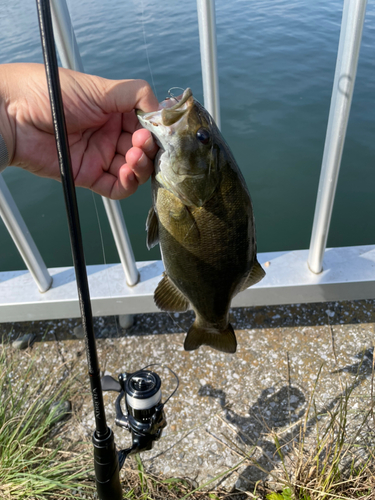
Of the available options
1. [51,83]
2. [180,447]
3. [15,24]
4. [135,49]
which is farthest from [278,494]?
[15,24]

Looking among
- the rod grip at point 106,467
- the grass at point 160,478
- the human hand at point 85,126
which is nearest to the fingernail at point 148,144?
the human hand at point 85,126

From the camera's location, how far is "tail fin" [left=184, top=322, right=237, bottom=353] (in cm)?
166

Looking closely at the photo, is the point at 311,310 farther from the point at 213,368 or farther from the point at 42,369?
the point at 42,369

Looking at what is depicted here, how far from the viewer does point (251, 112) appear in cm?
601

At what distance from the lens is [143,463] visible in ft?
7.98

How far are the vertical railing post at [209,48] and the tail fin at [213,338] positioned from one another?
48.2 inches

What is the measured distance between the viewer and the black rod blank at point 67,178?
1.00 m

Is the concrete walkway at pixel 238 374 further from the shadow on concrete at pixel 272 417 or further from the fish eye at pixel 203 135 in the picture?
the fish eye at pixel 203 135

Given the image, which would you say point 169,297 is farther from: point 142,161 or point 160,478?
point 160,478

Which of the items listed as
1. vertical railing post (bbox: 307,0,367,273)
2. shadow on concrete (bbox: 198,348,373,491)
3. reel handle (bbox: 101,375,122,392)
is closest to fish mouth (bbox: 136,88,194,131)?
vertical railing post (bbox: 307,0,367,273)

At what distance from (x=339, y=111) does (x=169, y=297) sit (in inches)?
54.6

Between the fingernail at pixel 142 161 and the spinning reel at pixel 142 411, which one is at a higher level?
the fingernail at pixel 142 161

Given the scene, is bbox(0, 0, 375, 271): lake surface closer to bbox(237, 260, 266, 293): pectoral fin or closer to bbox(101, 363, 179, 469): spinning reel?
bbox(101, 363, 179, 469): spinning reel

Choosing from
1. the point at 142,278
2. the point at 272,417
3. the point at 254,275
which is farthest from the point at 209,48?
the point at 272,417
